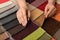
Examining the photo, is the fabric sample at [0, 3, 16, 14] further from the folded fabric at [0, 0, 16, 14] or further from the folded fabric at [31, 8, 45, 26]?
the folded fabric at [31, 8, 45, 26]

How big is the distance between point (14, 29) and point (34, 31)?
11 centimetres

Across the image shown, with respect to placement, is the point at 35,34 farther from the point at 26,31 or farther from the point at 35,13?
the point at 35,13

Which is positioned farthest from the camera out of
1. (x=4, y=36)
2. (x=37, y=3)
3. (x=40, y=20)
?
(x=37, y=3)

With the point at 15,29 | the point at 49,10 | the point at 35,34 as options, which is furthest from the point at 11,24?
the point at 49,10

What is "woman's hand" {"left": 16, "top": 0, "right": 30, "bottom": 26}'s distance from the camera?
0.71 meters

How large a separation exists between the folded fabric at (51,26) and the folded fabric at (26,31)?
0.07 metres

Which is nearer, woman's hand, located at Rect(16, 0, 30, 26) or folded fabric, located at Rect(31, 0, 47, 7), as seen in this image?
woman's hand, located at Rect(16, 0, 30, 26)

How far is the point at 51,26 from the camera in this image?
750 mm

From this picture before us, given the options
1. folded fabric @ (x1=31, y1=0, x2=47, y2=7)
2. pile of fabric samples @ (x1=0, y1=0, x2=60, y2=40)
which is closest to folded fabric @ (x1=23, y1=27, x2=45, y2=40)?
pile of fabric samples @ (x1=0, y1=0, x2=60, y2=40)

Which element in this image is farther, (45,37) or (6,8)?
(6,8)

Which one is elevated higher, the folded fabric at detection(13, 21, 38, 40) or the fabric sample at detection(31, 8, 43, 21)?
the fabric sample at detection(31, 8, 43, 21)

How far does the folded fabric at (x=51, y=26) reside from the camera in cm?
73

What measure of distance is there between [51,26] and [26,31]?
0.16 meters

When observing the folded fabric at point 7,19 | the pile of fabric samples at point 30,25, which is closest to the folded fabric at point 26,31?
the pile of fabric samples at point 30,25
